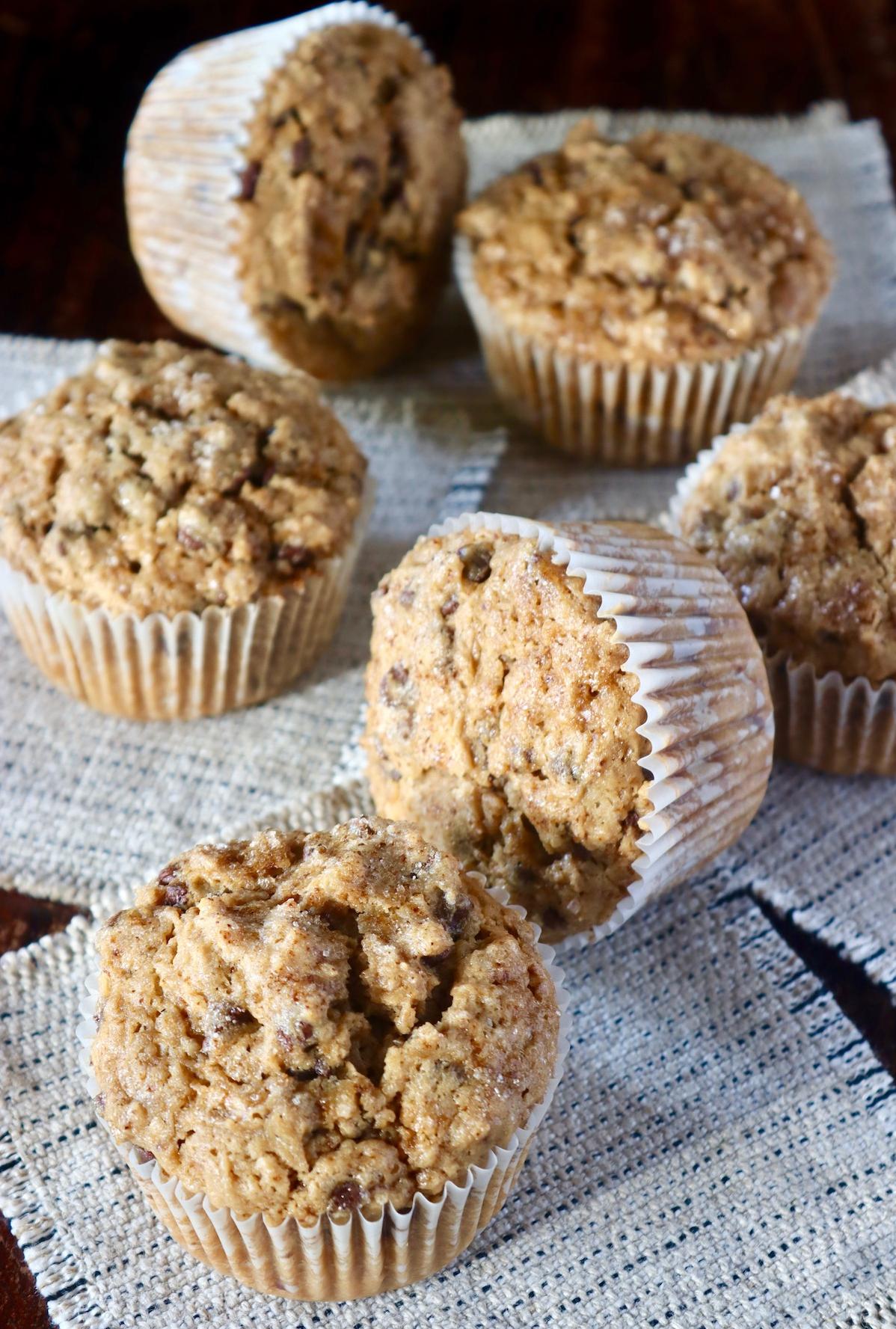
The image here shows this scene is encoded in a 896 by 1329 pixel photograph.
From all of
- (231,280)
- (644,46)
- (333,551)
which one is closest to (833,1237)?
(333,551)

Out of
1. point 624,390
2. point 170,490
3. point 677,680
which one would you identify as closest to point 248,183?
point 170,490

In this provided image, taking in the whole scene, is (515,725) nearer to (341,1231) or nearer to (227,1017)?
(227,1017)

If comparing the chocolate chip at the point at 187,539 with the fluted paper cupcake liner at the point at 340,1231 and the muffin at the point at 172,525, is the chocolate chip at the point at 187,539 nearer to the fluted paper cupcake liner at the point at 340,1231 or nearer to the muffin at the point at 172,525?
the muffin at the point at 172,525

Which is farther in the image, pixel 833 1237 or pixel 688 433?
pixel 688 433

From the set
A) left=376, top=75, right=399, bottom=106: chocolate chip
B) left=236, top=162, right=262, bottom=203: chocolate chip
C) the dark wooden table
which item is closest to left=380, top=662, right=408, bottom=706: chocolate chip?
left=236, top=162, right=262, bottom=203: chocolate chip

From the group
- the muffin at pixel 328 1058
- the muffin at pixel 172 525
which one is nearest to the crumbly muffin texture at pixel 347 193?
the muffin at pixel 172 525

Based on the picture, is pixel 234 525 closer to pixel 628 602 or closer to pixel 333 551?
pixel 333 551
